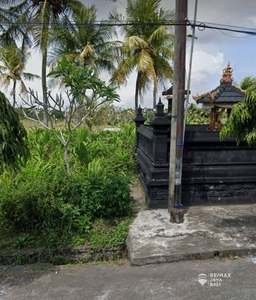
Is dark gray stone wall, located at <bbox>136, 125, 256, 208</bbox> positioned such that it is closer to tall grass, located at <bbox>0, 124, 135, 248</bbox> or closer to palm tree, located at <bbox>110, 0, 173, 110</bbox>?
tall grass, located at <bbox>0, 124, 135, 248</bbox>

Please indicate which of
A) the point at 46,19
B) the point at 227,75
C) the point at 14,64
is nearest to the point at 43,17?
the point at 46,19

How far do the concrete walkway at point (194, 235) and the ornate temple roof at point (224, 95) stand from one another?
1882 millimetres

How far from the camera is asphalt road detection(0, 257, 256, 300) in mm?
2469

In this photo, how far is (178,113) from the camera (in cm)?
382

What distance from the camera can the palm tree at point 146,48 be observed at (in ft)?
48.5

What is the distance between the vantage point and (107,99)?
3908 millimetres

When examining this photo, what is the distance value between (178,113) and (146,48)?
1271 centimetres

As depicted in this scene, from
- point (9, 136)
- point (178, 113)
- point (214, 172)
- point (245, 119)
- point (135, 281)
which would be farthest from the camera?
point (214, 172)

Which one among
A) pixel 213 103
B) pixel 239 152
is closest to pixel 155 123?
pixel 213 103

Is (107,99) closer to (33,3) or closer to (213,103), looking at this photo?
(213,103)

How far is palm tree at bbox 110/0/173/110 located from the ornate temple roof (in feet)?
32.3

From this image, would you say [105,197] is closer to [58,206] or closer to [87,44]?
[58,206]

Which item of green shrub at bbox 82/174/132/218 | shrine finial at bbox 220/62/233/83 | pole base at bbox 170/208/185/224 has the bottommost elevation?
pole base at bbox 170/208/185/224

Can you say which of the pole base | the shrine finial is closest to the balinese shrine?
the shrine finial
